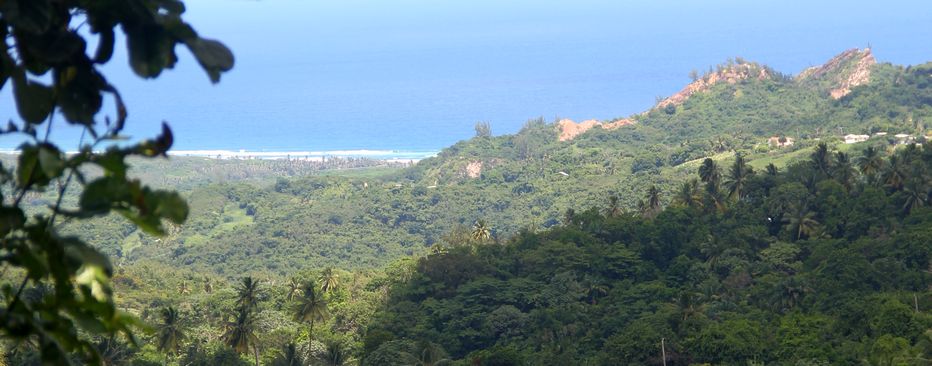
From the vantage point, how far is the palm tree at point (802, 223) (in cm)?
5288

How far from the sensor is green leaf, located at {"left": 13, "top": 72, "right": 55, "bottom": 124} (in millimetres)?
2389

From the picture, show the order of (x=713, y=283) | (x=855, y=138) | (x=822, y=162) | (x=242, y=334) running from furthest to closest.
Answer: (x=855, y=138), (x=822, y=162), (x=713, y=283), (x=242, y=334)

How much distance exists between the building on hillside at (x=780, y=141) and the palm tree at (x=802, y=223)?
4085 cm

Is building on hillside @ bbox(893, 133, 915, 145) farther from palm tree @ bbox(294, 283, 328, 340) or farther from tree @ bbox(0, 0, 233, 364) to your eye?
tree @ bbox(0, 0, 233, 364)

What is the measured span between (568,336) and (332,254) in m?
53.1

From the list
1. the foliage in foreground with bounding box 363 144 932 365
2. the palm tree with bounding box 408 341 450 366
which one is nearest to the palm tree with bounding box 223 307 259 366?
the foliage in foreground with bounding box 363 144 932 365

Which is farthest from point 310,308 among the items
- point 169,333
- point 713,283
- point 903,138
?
point 903,138

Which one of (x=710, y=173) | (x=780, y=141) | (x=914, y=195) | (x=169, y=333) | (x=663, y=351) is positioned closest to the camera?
(x=169, y=333)

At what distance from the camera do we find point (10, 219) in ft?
7.68

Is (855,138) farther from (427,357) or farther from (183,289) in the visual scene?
(427,357)

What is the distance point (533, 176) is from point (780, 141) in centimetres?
2866

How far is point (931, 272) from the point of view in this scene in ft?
144

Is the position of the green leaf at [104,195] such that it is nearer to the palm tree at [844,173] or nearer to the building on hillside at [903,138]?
the palm tree at [844,173]

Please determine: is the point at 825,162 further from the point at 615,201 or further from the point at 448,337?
the point at 448,337
